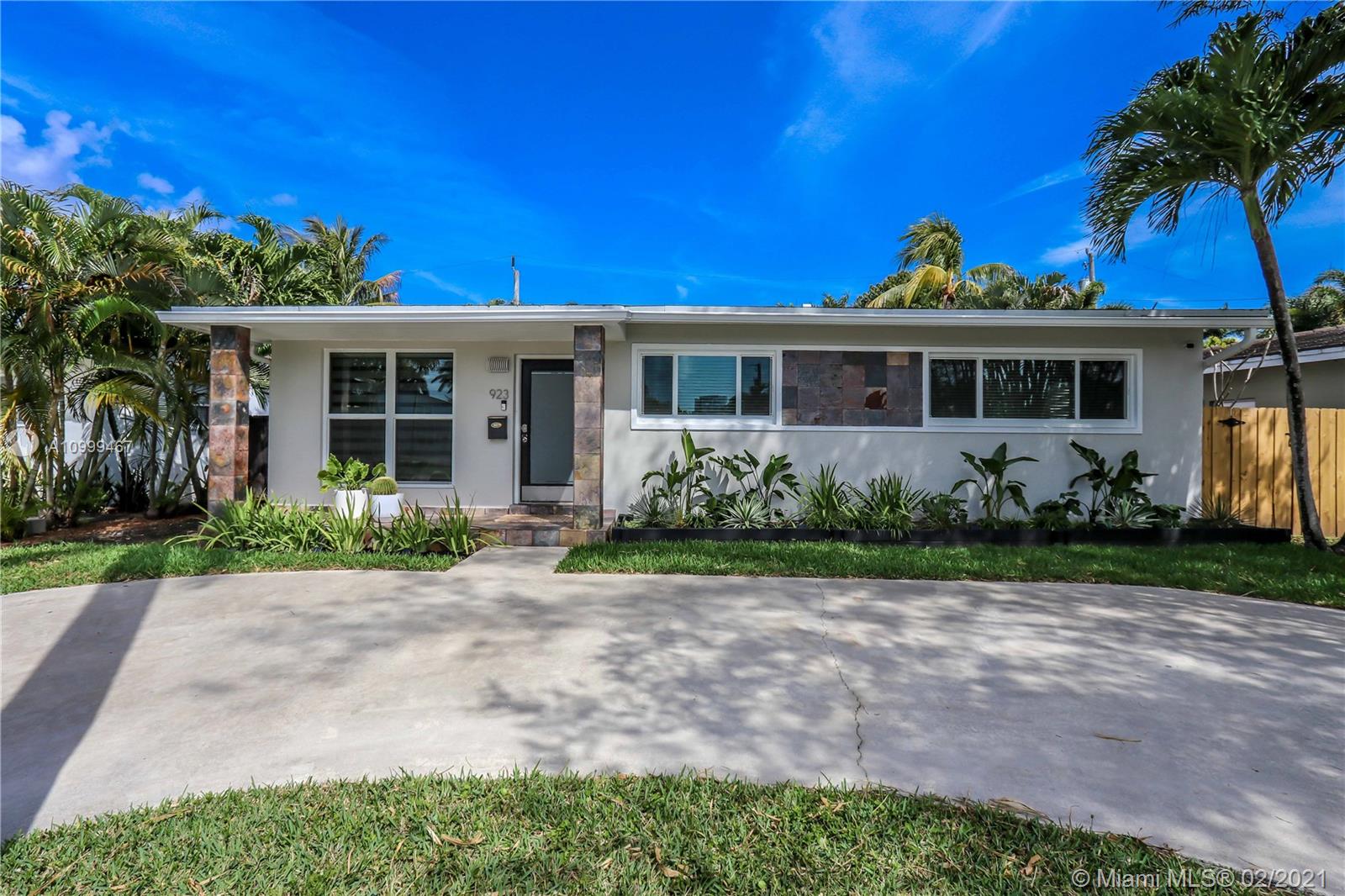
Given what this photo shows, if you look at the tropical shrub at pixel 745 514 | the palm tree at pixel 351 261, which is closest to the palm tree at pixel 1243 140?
the tropical shrub at pixel 745 514

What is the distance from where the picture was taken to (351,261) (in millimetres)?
18844

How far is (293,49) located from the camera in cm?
958

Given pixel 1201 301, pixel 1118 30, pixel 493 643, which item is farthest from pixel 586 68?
pixel 493 643

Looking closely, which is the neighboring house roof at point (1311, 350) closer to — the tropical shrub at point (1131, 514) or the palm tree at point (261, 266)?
the tropical shrub at point (1131, 514)

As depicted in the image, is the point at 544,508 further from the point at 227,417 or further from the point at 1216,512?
the point at 1216,512

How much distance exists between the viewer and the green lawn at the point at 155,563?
543 centimetres

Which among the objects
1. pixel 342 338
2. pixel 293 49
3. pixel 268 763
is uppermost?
pixel 293 49

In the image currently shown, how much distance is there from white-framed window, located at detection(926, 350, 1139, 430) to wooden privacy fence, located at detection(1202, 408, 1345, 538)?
1.42 meters

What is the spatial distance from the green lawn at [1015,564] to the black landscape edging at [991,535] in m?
0.41

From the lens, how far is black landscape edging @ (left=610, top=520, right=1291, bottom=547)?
23.5ft

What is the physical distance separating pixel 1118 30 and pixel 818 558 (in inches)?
365

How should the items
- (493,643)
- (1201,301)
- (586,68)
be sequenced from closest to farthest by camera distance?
(493,643)
(1201,301)
(586,68)

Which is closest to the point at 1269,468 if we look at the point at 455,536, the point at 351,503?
the point at 455,536

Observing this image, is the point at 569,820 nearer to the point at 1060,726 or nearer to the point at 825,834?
the point at 825,834
